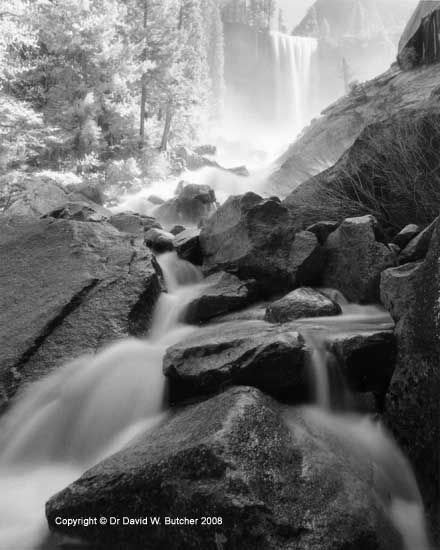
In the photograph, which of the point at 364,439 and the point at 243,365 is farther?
the point at 243,365

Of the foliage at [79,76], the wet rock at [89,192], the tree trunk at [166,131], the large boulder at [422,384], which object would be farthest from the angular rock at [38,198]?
the tree trunk at [166,131]

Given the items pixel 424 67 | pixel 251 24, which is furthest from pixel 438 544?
pixel 251 24

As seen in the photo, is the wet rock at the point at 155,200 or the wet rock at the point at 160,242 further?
the wet rock at the point at 155,200

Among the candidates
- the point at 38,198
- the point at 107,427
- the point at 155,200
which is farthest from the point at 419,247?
the point at 155,200

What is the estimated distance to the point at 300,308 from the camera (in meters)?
4.18

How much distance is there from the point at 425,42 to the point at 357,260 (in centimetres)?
1166

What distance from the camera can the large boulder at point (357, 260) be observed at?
4.55 m

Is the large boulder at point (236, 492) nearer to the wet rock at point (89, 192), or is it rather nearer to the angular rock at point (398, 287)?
the angular rock at point (398, 287)

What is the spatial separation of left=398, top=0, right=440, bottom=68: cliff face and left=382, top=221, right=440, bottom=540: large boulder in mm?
12352

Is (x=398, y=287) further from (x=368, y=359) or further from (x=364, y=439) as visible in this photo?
(x=364, y=439)

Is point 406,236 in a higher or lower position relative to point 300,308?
higher

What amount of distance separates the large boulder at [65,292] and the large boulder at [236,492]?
1799 millimetres

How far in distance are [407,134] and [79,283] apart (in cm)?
488

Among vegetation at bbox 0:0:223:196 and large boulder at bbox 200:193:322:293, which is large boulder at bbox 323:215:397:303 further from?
vegetation at bbox 0:0:223:196
